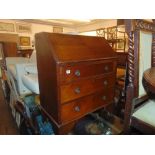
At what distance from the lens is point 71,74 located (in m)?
0.95

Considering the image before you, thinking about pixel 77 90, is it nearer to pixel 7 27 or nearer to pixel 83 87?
pixel 83 87

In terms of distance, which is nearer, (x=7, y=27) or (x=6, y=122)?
(x=6, y=122)

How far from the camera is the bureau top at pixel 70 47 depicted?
920 mm

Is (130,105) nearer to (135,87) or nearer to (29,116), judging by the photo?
(135,87)

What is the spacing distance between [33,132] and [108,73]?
0.94m

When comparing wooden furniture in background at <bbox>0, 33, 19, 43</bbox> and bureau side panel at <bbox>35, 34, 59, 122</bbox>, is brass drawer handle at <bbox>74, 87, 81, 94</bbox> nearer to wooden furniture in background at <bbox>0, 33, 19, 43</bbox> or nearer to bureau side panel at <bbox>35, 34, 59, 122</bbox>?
bureau side panel at <bbox>35, 34, 59, 122</bbox>

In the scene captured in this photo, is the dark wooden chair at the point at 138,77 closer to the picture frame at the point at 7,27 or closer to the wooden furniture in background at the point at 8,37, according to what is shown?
the wooden furniture in background at the point at 8,37

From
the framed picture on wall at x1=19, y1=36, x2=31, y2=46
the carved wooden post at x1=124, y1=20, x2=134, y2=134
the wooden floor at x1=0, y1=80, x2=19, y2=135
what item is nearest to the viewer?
the carved wooden post at x1=124, y1=20, x2=134, y2=134

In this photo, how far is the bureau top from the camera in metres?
0.92

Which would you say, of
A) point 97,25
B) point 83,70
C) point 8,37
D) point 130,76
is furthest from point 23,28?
point 130,76

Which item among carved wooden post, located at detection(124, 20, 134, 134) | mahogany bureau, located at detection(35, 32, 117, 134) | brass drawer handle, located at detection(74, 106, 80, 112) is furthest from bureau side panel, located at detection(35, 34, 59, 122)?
carved wooden post, located at detection(124, 20, 134, 134)

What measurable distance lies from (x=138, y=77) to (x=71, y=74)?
1.50ft
